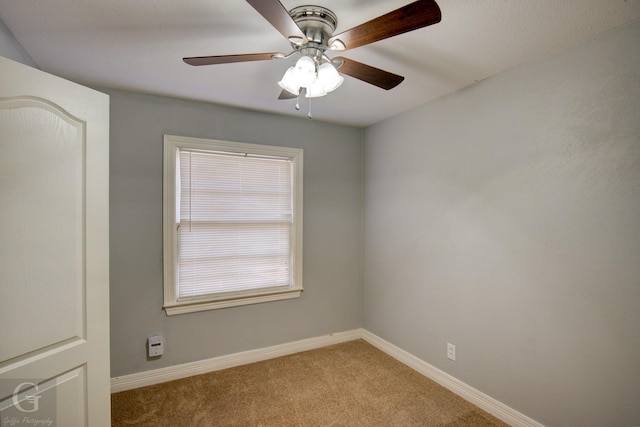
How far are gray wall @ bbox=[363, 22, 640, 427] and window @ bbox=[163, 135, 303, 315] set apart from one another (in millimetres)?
1146

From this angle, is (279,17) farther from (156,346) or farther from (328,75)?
(156,346)

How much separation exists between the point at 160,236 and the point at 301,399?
168 centimetres

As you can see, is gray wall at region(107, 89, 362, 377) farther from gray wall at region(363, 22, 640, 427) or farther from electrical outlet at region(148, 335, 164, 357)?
gray wall at region(363, 22, 640, 427)

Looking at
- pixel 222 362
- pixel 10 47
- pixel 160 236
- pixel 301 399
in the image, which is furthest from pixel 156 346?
pixel 10 47

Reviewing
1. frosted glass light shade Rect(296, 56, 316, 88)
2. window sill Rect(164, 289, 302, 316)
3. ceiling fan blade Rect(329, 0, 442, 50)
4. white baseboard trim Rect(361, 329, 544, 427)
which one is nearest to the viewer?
ceiling fan blade Rect(329, 0, 442, 50)

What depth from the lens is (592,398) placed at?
1.62 metres

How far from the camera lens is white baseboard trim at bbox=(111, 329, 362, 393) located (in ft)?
7.82

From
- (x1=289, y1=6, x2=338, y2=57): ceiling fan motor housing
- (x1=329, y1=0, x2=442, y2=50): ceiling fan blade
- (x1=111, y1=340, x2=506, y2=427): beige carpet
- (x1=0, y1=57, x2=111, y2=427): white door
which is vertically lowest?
(x1=111, y1=340, x2=506, y2=427): beige carpet

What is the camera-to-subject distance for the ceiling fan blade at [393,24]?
102cm

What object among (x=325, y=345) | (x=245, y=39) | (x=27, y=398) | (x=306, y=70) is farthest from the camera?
(x=325, y=345)

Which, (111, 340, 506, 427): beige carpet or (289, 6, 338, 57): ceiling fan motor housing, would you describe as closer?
(289, 6, 338, 57): ceiling fan motor housing

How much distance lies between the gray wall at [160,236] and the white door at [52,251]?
0.96 meters

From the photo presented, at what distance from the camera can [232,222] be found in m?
2.75

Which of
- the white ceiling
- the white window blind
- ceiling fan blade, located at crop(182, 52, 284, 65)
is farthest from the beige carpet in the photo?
the white ceiling
